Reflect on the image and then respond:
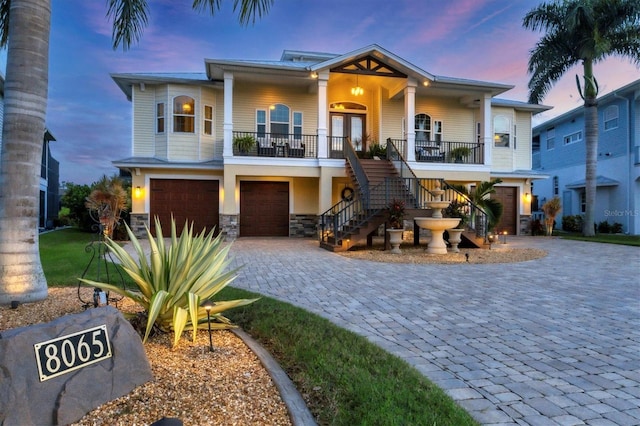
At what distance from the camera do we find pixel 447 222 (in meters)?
11.3

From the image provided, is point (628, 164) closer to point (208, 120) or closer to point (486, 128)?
point (486, 128)

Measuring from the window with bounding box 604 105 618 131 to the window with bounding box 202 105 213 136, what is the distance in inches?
880

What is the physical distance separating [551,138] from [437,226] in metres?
A: 21.5

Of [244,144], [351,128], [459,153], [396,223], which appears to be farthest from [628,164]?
[244,144]

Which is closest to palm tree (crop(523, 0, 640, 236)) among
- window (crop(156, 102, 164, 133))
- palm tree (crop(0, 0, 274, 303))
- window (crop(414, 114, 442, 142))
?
window (crop(414, 114, 442, 142))

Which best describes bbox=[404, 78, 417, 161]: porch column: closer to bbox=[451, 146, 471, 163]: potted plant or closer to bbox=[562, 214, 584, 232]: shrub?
bbox=[451, 146, 471, 163]: potted plant

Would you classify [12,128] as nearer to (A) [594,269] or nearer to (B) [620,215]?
(A) [594,269]

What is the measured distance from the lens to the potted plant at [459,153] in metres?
17.2

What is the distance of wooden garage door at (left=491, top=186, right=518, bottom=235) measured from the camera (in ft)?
63.9

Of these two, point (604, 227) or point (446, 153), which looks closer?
point (446, 153)

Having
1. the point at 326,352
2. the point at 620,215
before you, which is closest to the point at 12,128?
the point at 326,352

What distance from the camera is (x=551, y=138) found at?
1076 inches

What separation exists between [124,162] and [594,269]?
1593 centimetres

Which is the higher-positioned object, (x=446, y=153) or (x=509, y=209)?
(x=446, y=153)
